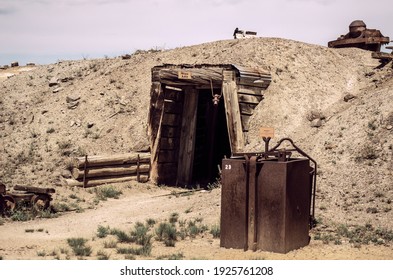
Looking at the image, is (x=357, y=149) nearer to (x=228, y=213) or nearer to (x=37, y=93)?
(x=228, y=213)

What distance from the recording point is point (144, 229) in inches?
480

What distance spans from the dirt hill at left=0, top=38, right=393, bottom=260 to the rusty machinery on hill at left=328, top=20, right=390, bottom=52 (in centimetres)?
79

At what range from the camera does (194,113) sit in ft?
69.2

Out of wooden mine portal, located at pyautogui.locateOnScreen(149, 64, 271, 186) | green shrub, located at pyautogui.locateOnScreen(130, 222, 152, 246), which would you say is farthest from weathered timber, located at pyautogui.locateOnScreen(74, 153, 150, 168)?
green shrub, located at pyautogui.locateOnScreen(130, 222, 152, 246)

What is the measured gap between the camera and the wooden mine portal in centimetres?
1923

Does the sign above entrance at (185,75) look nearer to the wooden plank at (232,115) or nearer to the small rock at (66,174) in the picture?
the wooden plank at (232,115)

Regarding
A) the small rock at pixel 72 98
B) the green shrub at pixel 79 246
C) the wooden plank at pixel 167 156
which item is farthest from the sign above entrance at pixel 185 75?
the green shrub at pixel 79 246

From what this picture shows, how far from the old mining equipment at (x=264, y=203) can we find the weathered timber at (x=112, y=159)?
31.0ft

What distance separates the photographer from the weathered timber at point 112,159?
18.6 metres

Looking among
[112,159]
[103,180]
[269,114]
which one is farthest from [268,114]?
[103,180]

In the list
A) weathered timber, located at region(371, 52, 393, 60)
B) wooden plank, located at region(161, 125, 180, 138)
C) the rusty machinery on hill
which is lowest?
wooden plank, located at region(161, 125, 180, 138)

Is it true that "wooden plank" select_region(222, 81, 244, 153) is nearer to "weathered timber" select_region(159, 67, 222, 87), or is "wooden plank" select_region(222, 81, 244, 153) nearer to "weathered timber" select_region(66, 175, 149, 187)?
"weathered timber" select_region(159, 67, 222, 87)

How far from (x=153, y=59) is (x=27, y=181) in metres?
10.2

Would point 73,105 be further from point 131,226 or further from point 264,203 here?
point 264,203
